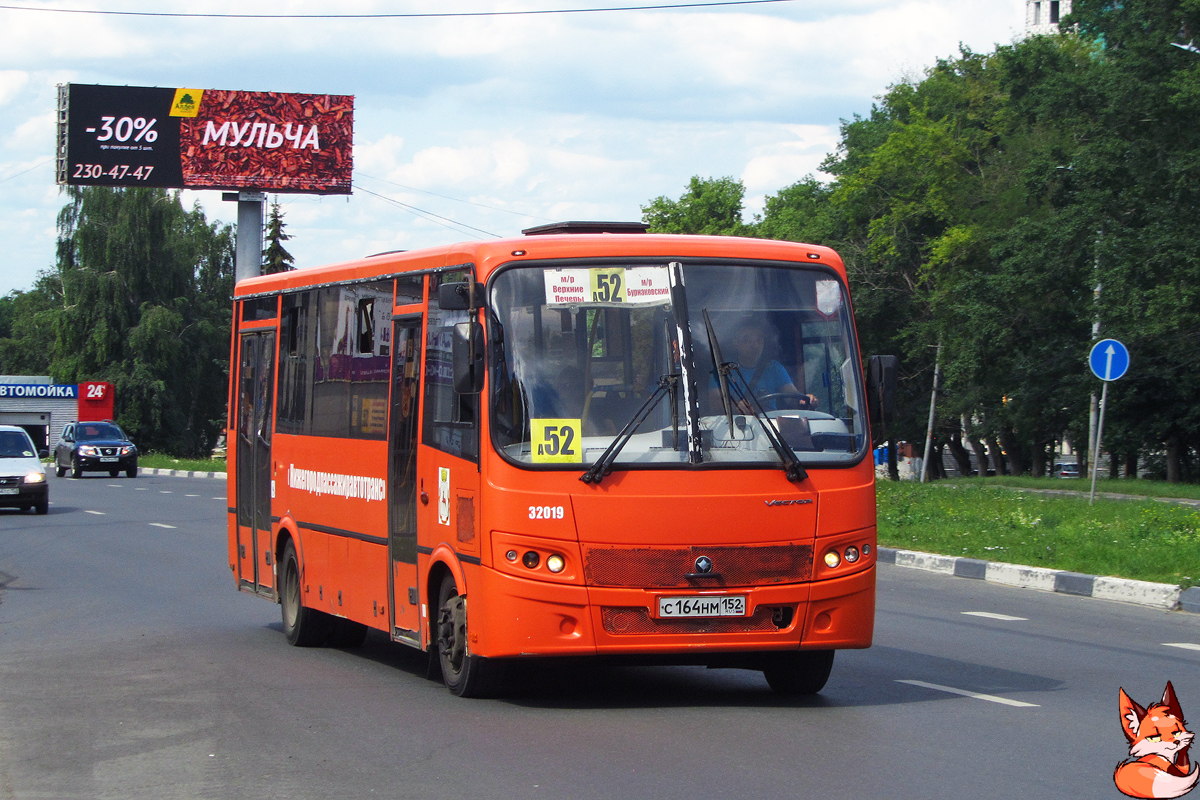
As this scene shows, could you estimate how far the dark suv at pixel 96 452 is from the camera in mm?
50719

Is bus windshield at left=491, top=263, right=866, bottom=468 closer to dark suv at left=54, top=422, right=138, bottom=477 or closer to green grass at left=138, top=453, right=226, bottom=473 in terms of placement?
dark suv at left=54, top=422, right=138, bottom=477

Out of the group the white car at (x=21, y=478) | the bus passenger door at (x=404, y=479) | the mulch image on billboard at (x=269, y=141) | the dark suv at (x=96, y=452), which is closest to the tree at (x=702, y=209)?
the mulch image on billboard at (x=269, y=141)

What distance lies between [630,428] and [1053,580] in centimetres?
918

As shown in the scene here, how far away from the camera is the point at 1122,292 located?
128 ft

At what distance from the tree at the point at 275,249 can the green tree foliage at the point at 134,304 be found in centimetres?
561

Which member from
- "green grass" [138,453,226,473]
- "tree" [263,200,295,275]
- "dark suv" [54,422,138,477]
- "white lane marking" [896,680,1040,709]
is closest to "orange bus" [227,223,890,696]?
"white lane marking" [896,680,1040,709]

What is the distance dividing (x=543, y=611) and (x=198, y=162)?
5223 cm

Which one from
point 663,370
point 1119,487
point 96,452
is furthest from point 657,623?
point 96,452

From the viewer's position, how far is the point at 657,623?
807cm

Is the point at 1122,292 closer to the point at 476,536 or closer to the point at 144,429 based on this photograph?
the point at 476,536

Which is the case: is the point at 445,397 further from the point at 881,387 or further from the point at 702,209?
the point at 702,209

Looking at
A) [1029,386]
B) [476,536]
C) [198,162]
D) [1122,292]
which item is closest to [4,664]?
[476,536]

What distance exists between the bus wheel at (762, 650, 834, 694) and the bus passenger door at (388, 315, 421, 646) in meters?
2.14

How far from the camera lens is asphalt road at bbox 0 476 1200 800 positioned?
6598mm
